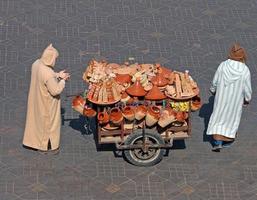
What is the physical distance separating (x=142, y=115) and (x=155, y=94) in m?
0.40

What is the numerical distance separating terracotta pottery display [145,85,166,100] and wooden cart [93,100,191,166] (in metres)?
0.17

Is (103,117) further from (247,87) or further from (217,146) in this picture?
(247,87)

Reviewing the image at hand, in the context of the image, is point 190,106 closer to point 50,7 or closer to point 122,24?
point 122,24

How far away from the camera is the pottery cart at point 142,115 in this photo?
13.6 metres

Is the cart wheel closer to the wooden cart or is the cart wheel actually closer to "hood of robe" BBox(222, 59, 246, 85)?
the wooden cart

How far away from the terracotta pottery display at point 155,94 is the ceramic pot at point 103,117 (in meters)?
0.69

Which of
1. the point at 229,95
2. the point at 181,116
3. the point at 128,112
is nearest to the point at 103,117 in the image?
the point at 128,112

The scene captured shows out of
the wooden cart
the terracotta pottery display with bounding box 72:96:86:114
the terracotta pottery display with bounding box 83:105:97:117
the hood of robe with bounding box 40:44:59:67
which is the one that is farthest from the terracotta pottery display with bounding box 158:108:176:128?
the hood of robe with bounding box 40:44:59:67

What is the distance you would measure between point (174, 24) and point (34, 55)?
10.4 feet

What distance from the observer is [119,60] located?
56.3 ft

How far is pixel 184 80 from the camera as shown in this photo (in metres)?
13.9

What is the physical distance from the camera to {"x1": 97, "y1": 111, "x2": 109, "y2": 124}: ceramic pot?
→ 1360cm

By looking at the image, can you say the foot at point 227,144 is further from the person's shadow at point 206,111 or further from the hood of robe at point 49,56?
the hood of robe at point 49,56

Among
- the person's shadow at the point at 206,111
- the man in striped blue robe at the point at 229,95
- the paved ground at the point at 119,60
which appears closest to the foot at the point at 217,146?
A: the man in striped blue robe at the point at 229,95
